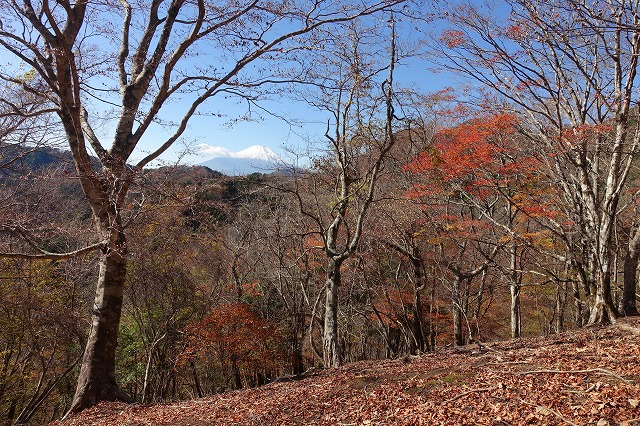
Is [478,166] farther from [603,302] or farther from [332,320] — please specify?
[332,320]

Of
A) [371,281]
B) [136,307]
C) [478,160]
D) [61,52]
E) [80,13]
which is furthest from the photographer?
[371,281]

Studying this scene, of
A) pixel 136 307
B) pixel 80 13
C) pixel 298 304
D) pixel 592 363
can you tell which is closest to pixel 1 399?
pixel 136 307

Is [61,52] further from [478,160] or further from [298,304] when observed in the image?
[298,304]

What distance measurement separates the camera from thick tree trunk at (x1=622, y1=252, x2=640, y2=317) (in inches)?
234

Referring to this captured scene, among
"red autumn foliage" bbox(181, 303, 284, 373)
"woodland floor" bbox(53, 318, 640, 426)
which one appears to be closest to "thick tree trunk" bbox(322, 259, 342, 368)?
"woodland floor" bbox(53, 318, 640, 426)

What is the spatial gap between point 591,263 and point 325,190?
8.07 metres

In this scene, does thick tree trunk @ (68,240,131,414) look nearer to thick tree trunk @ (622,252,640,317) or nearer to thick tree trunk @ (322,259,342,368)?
thick tree trunk @ (322,259,342,368)

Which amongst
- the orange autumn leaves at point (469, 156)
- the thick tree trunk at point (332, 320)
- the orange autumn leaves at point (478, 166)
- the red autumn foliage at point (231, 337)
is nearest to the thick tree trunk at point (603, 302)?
the orange autumn leaves at point (478, 166)

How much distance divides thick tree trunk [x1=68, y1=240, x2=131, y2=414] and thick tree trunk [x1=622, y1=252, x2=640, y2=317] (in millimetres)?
7094

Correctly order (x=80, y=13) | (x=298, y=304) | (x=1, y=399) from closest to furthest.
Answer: (x=80, y=13) < (x=1, y=399) < (x=298, y=304)

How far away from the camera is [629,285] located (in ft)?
19.9

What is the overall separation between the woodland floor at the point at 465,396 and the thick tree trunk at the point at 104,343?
0.31 meters

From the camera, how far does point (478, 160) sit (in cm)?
1048

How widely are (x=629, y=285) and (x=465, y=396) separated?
414 centimetres
